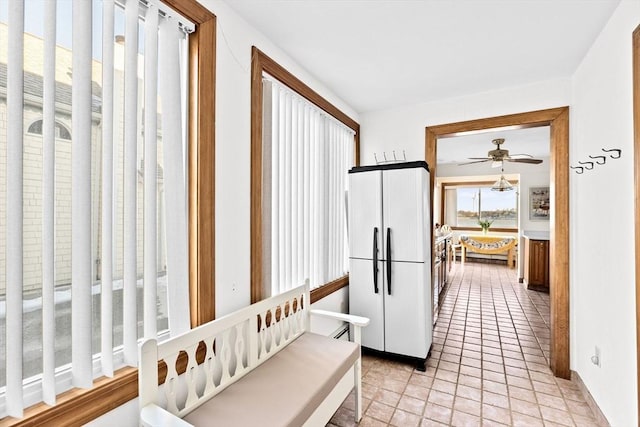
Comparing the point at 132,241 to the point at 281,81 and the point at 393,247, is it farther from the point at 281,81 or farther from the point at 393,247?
the point at 393,247

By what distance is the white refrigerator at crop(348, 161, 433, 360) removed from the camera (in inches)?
109

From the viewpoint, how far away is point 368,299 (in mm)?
2971

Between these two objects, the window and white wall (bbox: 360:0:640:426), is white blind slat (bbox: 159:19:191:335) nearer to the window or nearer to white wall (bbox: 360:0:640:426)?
white wall (bbox: 360:0:640:426)

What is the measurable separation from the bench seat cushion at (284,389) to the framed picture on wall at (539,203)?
21.8 feet

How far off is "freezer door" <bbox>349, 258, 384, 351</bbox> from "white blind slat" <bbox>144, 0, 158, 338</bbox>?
1.96 metres

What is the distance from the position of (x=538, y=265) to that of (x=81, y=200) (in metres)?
6.64

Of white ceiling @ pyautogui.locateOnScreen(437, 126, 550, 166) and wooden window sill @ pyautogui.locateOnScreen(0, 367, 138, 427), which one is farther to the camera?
white ceiling @ pyautogui.locateOnScreen(437, 126, 550, 166)

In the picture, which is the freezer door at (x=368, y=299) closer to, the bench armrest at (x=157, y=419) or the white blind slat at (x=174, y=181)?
the white blind slat at (x=174, y=181)

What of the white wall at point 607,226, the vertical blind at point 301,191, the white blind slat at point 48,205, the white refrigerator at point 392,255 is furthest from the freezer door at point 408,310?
the white blind slat at point 48,205

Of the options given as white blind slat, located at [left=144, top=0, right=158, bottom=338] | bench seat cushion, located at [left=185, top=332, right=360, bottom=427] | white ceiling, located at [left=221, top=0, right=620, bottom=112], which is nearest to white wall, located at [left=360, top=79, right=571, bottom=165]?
white ceiling, located at [left=221, top=0, right=620, bottom=112]

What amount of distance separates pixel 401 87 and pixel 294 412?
2.73 metres

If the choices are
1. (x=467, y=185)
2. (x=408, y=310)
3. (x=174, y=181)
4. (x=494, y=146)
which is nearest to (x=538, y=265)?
(x=494, y=146)

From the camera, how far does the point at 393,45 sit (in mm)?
2188

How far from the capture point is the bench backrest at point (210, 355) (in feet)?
4.14
